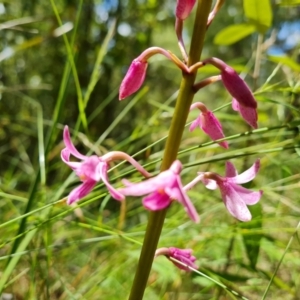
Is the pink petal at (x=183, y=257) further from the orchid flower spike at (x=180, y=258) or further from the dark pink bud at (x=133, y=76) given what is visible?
the dark pink bud at (x=133, y=76)

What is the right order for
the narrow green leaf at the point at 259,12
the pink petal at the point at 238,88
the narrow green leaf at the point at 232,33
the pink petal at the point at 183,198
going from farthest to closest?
the narrow green leaf at the point at 232,33
the narrow green leaf at the point at 259,12
the pink petal at the point at 238,88
the pink petal at the point at 183,198

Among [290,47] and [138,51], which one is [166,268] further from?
[138,51]

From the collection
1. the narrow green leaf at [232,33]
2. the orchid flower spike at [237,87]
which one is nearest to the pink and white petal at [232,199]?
the orchid flower spike at [237,87]

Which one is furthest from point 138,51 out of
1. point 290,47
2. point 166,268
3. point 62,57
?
point 166,268

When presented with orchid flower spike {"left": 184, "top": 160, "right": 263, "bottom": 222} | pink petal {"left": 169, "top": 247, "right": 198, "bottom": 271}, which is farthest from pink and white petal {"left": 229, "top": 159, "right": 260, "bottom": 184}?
pink petal {"left": 169, "top": 247, "right": 198, "bottom": 271}

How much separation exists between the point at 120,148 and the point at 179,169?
3.02ft

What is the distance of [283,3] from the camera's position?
32.2 inches

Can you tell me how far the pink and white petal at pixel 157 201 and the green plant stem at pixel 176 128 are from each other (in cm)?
9

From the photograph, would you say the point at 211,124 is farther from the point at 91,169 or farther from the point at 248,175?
the point at 91,169

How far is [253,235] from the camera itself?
954mm

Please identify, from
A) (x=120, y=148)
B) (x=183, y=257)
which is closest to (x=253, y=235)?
(x=183, y=257)

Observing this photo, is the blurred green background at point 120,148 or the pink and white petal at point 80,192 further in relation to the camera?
the blurred green background at point 120,148

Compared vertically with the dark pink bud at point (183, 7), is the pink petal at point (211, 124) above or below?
below

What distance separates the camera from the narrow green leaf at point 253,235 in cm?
92
